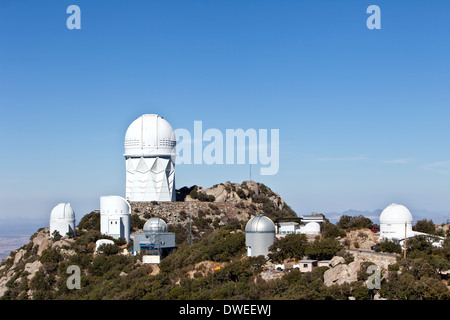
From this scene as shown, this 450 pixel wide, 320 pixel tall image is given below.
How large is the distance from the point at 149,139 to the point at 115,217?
1324cm

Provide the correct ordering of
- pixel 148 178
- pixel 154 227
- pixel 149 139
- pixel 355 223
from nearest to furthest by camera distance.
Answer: pixel 355 223, pixel 154 227, pixel 149 139, pixel 148 178

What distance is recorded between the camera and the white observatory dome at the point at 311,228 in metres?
60.6

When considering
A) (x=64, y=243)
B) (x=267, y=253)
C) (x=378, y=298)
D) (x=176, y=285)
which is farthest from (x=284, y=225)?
(x=64, y=243)

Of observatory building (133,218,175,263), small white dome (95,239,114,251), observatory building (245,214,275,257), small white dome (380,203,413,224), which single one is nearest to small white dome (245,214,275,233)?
observatory building (245,214,275,257)

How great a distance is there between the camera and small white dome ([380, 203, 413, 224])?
56.0m

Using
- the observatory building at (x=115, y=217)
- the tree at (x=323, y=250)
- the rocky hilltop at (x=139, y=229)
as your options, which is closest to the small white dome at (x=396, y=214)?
the tree at (x=323, y=250)

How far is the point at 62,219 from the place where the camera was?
72312mm

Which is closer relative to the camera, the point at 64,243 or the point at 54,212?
the point at 64,243

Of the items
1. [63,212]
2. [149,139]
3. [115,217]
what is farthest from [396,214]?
[63,212]

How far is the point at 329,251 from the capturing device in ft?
165

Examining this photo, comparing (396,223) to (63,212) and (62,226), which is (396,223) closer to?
(63,212)
